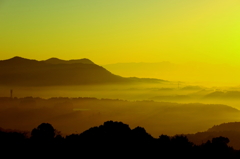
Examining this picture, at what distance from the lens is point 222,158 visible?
2699 inches

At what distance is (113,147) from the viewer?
218 ft

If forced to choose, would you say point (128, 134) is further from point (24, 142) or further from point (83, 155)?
point (24, 142)

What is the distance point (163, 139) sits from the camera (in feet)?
238

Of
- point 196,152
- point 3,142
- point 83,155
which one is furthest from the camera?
point 3,142

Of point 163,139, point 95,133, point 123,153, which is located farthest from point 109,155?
point 163,139

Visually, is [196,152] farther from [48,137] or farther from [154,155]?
[48,137]

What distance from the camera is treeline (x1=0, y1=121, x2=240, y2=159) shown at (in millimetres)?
66000

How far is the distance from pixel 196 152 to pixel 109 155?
15412 mm

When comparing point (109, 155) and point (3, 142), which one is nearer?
point (109, 155)

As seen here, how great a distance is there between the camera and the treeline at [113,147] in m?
66.0

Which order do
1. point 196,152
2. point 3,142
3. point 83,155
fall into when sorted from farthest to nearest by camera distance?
1. point 3,142
2. point 196,152
3. point 83,155

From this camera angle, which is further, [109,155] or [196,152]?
[196,152]

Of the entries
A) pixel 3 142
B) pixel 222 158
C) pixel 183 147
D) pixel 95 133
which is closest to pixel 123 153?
pixel 95 133

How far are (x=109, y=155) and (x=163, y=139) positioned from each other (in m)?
12.2
